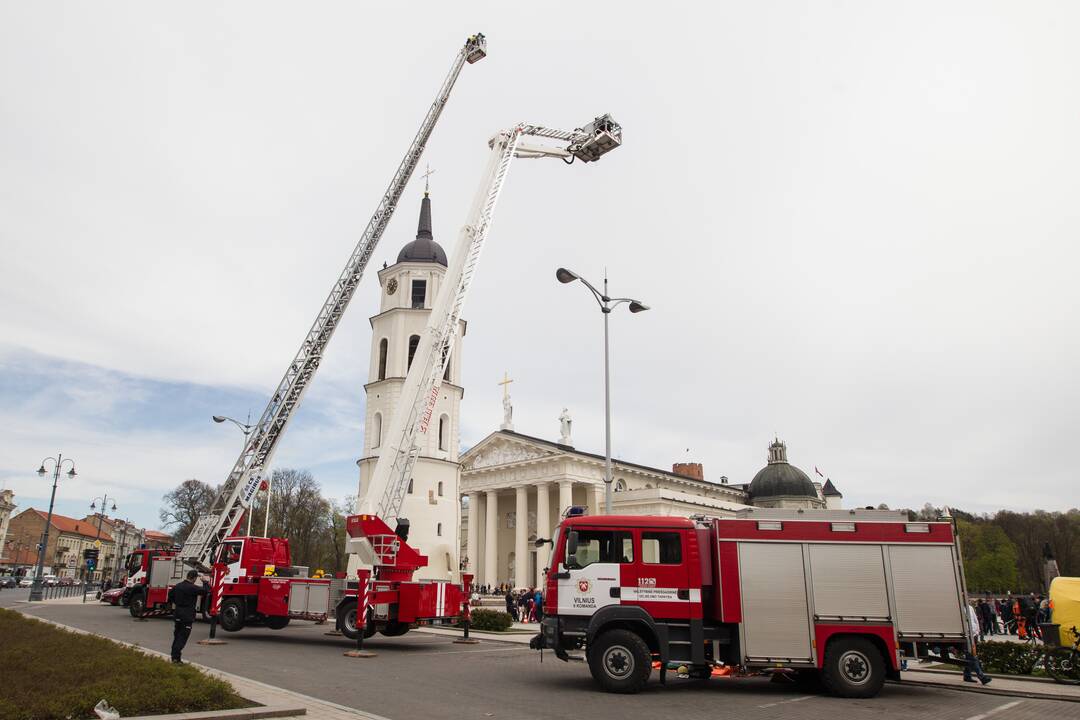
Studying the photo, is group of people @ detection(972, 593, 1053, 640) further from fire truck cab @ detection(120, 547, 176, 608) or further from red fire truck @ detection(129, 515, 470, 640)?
fire truck cab @ detection(120, 547, 176, 608)

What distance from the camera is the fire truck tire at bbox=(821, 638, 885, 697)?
40.3ft

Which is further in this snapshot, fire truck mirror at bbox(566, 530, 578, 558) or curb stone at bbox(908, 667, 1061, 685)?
curb stone at bbox(908, 667, 1061, 685)

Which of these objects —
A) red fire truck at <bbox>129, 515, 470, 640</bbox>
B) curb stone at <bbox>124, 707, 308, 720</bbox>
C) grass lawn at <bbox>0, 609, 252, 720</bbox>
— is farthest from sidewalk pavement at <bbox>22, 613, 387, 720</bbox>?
red fire truck at <bbox>129, 515, 470, 640</bbox>

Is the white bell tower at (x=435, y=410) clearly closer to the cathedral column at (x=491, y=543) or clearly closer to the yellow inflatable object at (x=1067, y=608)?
the cathedral column at (x=491, y=543)

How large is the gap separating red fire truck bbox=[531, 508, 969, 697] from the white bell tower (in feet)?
89.6

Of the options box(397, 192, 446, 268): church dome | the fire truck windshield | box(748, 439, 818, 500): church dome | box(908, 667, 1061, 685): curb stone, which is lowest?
box(908, 667, 1061, 685): curb stone

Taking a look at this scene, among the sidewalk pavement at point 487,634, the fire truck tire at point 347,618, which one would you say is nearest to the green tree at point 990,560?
the sidewalk pavement at point 487,634

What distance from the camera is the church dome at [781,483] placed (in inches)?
3159

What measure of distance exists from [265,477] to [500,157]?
15556 mm

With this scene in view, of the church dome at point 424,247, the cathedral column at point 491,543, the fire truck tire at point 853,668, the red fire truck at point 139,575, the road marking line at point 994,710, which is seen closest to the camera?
the road marking line at point 994,710

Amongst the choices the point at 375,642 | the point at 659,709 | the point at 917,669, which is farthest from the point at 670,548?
the point at 375,642

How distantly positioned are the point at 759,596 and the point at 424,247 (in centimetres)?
3818

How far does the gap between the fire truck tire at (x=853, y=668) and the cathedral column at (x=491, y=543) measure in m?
51.2

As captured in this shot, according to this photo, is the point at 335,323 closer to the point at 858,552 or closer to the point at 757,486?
the point at 858,552
